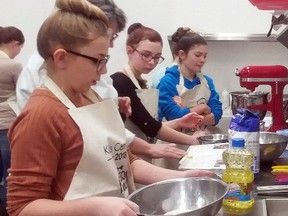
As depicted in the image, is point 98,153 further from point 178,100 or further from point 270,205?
point 178,100

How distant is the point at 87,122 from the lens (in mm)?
981

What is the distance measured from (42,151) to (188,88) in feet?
5.23

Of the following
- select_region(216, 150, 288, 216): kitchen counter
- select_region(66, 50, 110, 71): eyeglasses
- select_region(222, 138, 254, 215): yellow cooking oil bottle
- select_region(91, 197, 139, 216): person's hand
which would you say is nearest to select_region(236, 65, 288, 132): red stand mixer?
select_region(216, 150, 288, 216): kitchen counter

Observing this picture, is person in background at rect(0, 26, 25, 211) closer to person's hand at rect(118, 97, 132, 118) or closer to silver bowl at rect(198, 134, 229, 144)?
person's hand at rect(118, 97, 132, 118)

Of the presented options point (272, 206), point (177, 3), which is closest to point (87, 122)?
point (272, 206)

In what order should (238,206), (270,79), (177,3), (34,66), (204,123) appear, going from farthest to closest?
(177,3) < (204,123) < (270,79) < (34,66) < (238,206)

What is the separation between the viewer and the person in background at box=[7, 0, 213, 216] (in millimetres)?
877

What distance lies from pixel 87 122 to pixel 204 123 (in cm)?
134

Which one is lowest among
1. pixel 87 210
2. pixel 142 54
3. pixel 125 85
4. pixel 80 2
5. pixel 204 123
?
pixel 204 123

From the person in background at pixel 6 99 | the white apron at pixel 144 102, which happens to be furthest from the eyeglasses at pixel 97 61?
the person in background at pixel 6 99

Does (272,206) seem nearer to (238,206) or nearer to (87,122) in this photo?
(238,206)

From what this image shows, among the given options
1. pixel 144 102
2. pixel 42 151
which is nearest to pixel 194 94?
pixel 144 102

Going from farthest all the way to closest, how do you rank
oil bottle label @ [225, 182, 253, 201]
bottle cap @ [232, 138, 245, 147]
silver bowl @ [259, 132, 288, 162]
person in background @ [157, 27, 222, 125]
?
person in background @ [157, 27, 222, 125] → silver bowl @ [259, 132, 288, 162] → bottle cap @ [232, 138, 245, 147] → oil bottle label @ [225, 182, 253, 201]

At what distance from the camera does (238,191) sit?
95 cm
